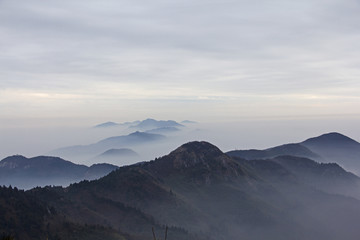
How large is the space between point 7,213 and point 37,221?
15.6m

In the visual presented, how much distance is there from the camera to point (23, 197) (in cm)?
18138

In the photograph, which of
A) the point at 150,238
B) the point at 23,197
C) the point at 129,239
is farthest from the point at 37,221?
the point at 150,238

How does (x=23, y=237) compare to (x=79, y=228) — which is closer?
(x=23, y=237)

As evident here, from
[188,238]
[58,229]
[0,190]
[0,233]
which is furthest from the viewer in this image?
[188,238]

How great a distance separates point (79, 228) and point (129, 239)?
26939 mm

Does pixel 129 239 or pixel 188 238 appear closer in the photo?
pixel 129 239

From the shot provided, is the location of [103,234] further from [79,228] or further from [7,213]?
[7,213]

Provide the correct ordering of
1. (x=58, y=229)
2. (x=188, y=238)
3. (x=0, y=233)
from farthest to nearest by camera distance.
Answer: (x=188, y=238) < (x=58, y=229) < (x=0, y=233)

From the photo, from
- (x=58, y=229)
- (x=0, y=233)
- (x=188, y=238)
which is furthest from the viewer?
(x=188, y=238)

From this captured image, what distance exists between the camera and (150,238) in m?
183

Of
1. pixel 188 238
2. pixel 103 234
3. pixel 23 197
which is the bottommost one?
pixel 188 238

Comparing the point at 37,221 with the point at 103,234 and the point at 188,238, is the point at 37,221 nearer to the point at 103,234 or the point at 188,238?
the point at 103,234

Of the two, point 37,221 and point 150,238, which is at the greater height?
point 37,221

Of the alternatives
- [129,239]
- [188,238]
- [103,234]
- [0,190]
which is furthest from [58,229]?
[188,238]
